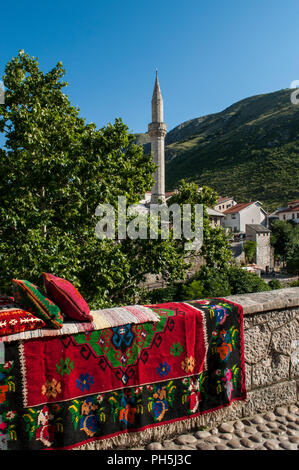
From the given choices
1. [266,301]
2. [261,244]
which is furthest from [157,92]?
[266,301]

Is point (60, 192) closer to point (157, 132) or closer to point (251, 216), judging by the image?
point (157, 132)

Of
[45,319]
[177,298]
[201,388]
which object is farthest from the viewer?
[177,298]

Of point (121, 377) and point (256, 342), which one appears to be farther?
point (256, 342)

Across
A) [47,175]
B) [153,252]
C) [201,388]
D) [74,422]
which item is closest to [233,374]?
[201,388]

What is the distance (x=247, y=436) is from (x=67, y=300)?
177 cm

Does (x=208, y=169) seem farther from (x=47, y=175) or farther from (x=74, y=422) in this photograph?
(x=74, y=422)

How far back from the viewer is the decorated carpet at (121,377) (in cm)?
193

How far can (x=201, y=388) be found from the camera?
2549mm

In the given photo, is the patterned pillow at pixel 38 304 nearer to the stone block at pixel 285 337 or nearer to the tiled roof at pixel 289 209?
the stone block at pixel 285 337

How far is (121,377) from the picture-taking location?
7.34ft

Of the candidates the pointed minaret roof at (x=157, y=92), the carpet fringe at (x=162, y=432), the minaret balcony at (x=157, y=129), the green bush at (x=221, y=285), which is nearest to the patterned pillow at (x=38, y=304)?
the carpet fringe at (x=162, y=432)

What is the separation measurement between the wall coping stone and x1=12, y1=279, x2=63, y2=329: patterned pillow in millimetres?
1583

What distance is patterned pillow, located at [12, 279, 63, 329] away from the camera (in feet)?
6.70
